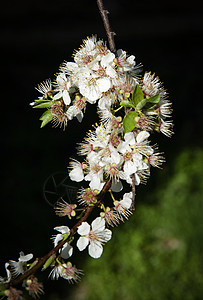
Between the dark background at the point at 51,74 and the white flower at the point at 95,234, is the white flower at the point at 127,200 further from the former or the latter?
the dark background at the point at 51,74

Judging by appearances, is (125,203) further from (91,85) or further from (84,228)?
(91,85)

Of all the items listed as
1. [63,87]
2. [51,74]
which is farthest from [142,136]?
[51,74]

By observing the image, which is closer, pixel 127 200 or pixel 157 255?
pixel 127 200

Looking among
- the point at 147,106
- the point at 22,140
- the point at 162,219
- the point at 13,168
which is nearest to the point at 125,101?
the point at 147,106

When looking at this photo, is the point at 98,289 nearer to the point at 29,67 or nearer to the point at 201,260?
the point at 201,260

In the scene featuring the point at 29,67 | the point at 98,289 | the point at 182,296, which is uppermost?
the point at 29,67

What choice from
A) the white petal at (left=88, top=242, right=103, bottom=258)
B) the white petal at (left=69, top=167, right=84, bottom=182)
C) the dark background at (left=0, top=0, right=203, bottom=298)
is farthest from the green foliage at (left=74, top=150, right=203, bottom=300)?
the white petal at (left=69, top=167, right=84, bottom=182)
